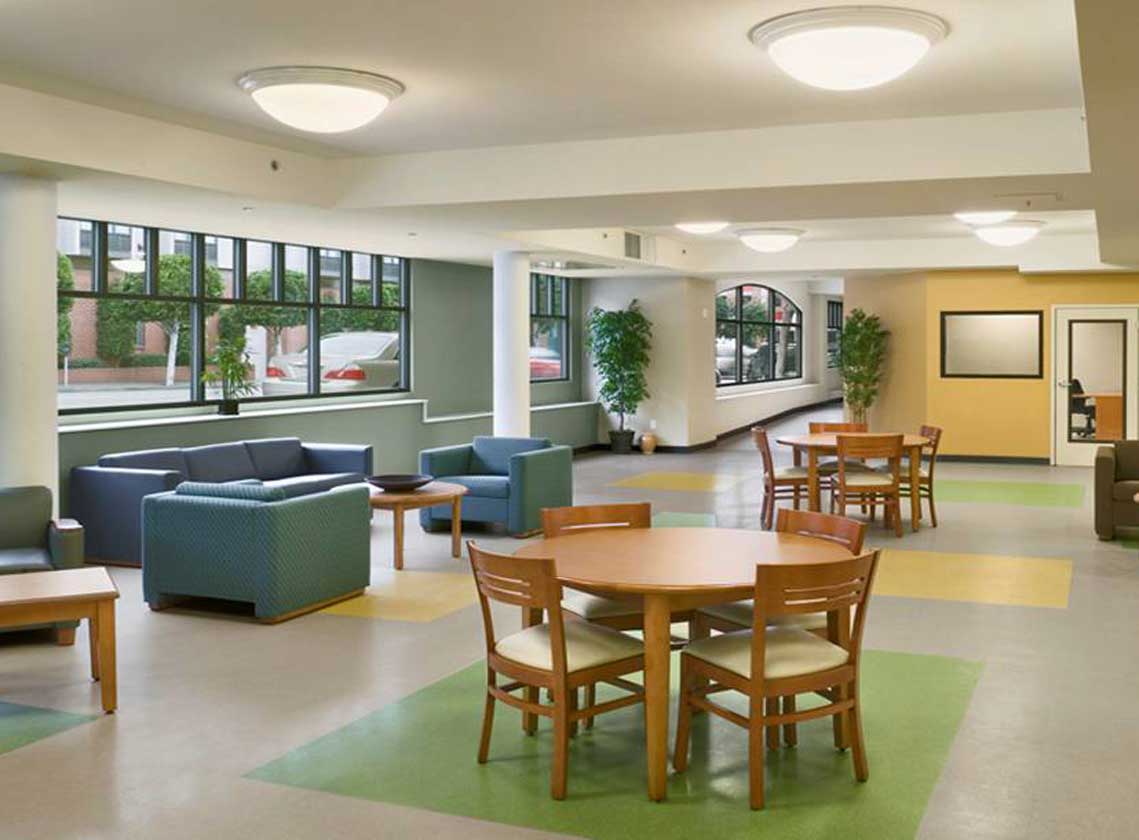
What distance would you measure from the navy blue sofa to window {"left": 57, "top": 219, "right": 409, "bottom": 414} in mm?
1025

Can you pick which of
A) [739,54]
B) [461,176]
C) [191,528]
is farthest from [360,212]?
[739,54]

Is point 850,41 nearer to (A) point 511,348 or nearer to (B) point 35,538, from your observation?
(B) point 35,538

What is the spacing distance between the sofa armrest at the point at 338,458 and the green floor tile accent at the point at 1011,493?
5.52 meters

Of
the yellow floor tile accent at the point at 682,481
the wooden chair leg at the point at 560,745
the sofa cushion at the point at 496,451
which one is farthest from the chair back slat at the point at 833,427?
the wooden chair leg at the point at 560,745

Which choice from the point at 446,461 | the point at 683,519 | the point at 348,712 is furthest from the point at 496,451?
the point at 348,712

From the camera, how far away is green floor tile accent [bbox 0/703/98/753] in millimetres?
4566

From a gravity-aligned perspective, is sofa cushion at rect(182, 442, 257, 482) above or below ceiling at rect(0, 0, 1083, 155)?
below

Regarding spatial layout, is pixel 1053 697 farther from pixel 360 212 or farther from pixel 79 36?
pixel 360 212

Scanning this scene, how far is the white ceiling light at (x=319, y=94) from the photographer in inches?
229

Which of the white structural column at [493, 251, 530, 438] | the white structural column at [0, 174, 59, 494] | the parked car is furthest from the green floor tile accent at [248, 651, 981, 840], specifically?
the white structural column at [493, 251, 530, 438]

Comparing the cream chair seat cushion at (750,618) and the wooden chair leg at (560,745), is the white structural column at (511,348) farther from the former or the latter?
the wooden chair leg at (560,745)

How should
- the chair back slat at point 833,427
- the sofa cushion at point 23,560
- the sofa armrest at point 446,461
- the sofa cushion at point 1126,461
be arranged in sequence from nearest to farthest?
the sofa cushion at point 23,560
the sofa cushion at point 1126,461
the sofa armrest at point 446,461
the chair back slat at point 833,427

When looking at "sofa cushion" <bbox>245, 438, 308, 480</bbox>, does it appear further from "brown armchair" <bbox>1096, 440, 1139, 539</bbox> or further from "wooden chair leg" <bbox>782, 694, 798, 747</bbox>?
"brown armchair" <bbox>1096, 440, 1139, 539</bbox>

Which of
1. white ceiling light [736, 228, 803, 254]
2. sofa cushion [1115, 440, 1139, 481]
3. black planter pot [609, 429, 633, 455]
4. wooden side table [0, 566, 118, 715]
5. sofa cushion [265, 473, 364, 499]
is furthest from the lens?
black planter pot [609, 429, 633, 455]
